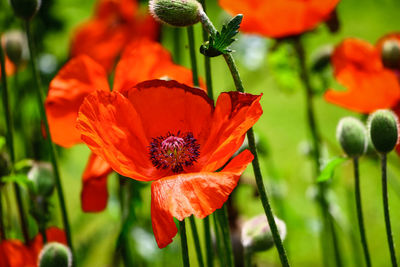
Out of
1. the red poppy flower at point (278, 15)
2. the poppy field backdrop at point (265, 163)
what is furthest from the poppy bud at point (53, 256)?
the red poppy flower at point (278, 15)

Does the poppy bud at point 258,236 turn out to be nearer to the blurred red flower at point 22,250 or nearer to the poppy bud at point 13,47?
the blurred red flower at point 22,250

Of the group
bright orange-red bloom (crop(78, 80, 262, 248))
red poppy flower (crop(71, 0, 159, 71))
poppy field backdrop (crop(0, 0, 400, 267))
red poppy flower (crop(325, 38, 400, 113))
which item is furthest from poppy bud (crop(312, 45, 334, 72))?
bright orange-red bloom (crop(78, 80, 262, 248))

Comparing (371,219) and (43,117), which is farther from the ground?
(43,117)

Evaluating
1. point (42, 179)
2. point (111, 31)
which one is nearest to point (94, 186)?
point (42, 179)

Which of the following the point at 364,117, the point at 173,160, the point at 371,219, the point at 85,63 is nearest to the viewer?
the point at 173,160

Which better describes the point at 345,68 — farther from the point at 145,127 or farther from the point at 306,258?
the point at 306,258

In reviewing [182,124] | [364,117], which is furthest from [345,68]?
[182,124]
